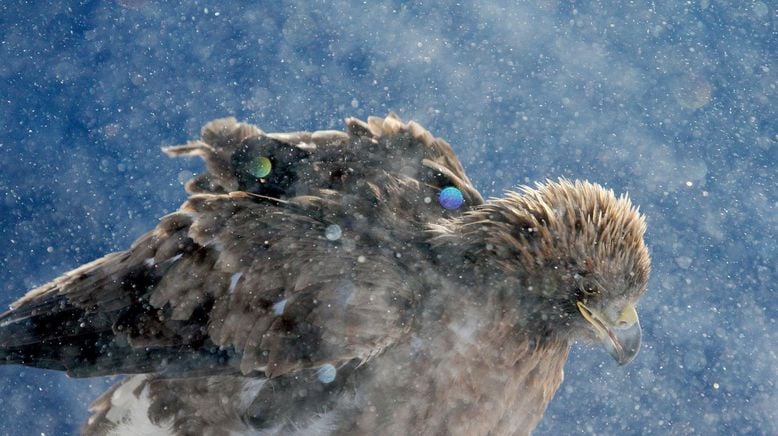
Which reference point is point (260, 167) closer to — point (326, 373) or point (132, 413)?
point (326, 373)

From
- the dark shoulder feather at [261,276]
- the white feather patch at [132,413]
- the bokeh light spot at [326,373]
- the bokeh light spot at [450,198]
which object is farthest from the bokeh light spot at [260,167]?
the white feather patch at [132,413]

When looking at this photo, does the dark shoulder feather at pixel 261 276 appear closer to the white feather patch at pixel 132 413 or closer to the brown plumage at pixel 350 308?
the brown plumage at pixel 350 308

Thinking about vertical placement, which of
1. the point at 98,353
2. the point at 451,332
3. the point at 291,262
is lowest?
the point at 98,353

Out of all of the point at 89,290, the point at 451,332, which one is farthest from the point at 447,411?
the point at 89,290

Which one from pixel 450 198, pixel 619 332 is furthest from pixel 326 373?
pixel 619 332

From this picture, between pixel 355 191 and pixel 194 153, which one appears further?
pixel 194 153

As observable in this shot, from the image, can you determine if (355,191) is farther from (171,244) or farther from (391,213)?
(171,244)

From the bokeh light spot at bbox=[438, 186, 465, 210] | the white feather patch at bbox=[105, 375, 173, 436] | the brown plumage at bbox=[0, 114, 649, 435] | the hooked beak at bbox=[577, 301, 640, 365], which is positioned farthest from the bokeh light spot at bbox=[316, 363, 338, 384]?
the hooked beak at bbox=[577, 301, 640, 365]
